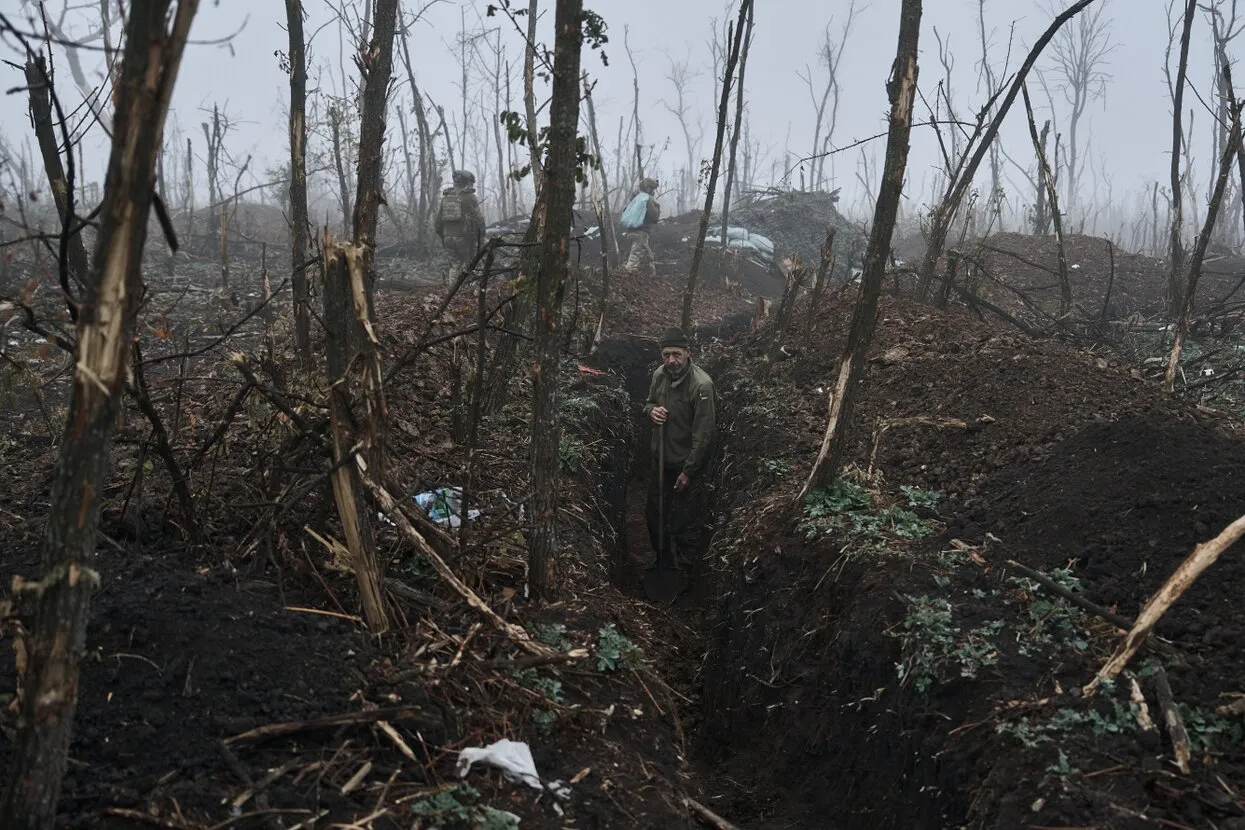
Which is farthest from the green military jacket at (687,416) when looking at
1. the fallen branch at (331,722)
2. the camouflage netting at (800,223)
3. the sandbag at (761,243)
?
the camouflage netting at (800,223)

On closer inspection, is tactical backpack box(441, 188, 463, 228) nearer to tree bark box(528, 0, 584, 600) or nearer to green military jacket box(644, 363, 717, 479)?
green military jacket box(644, 363, 717, 479)

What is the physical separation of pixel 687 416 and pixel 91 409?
6.19m

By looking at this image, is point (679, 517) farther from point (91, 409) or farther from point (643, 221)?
point (643, 221)

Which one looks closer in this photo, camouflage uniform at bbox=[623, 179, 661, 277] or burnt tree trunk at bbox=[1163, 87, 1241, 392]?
burnt tree trunk at bbox=[1163, 87, 1241, 392]

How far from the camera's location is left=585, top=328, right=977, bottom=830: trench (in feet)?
12.4

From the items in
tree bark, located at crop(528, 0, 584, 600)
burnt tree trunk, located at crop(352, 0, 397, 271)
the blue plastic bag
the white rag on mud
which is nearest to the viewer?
the white rag on mud

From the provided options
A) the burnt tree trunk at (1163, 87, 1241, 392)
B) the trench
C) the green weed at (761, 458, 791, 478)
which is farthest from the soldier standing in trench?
the burnt tree trunk at (1163, 87, 1241, 392)

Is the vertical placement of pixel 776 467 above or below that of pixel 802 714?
above

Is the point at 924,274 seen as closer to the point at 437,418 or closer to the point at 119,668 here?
the point at 437,418

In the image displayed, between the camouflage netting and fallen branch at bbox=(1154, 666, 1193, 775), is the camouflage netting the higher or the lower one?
the higher one

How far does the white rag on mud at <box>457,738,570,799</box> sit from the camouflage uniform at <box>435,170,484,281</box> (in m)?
11.4

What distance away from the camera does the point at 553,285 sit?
4.16m

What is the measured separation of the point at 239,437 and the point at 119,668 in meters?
2.61

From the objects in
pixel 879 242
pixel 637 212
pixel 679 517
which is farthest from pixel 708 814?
pixel 637 212
